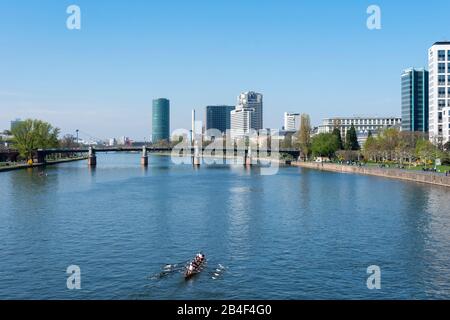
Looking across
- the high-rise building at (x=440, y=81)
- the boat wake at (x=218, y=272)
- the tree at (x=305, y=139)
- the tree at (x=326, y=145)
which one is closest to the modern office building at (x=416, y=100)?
the high-rise building at (x=440, y=81)

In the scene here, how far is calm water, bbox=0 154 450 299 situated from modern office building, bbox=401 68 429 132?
125m

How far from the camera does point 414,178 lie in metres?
79.1

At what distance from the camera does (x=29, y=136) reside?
12888 centimetres

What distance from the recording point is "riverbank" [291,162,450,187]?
71750mm

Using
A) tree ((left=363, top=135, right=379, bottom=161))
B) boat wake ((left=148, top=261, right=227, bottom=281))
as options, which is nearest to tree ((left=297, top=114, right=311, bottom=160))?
tree ((left=363, top=135, right=379, bottom=161))

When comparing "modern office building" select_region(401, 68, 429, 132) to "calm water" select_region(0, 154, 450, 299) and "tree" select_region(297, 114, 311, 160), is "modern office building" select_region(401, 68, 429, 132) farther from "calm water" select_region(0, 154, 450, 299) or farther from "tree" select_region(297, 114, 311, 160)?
"calm water" select_region(0, 154, 450, 299)

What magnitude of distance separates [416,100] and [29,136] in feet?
426

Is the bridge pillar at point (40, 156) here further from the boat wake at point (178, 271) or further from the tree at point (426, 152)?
the boat wake at point (178, 271)

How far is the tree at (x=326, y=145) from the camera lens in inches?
5581

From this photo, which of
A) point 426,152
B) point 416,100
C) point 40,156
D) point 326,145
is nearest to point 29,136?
point 40,156

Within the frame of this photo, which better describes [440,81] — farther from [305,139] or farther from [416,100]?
[416,100]

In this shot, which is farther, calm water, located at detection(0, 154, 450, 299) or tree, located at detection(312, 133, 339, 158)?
tree, located at detection(312, 133, 339, 158)
